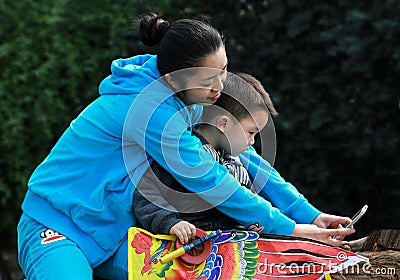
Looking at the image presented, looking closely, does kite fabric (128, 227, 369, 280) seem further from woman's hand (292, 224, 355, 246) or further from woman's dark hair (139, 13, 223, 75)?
woman's dark hair (139, 13, 223, 75)

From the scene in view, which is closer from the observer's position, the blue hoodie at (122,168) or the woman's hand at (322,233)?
the blue hoodie at (122,168)

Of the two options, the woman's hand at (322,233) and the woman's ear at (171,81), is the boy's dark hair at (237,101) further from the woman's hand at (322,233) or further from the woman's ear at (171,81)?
the woman's hand at (322,233)

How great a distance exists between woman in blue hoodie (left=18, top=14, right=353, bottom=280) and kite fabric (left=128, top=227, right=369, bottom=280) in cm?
12

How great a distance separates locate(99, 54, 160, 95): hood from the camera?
268 cm

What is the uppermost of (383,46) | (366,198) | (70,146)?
(70,146)

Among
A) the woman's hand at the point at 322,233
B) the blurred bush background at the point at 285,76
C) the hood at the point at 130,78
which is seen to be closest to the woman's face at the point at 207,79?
the hood at the point at 130,78

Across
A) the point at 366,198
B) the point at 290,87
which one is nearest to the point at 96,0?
the point at 290,87

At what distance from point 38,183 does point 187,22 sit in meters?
0.77

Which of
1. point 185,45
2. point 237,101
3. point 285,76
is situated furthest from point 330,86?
point 185,45

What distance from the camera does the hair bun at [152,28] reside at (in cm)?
275

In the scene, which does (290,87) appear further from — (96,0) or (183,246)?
(183,246)

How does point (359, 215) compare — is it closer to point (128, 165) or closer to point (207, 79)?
point (207, 79)

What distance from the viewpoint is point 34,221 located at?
9.03 ft

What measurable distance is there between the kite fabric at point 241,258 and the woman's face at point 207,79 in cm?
47
